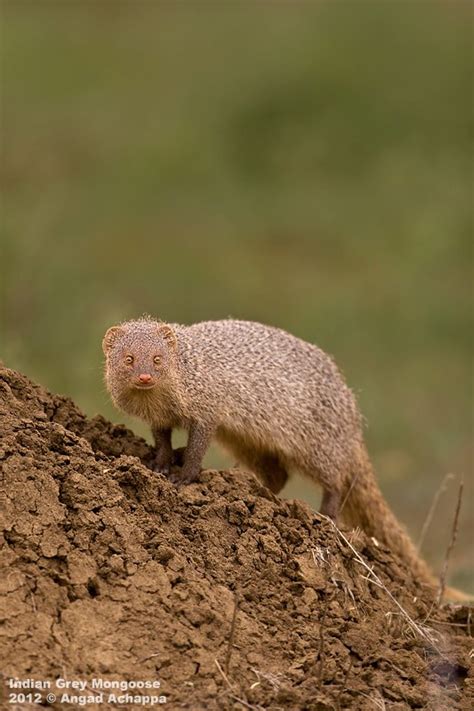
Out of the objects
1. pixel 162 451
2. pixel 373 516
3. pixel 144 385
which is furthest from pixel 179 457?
pixel 373 516

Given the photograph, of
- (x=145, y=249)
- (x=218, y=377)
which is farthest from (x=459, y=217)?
(x=218, y=377)

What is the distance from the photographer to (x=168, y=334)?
6.31m

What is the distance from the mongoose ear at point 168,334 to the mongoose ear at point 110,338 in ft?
0.65

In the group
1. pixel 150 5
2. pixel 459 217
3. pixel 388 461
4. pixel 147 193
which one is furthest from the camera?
pixel 150 5

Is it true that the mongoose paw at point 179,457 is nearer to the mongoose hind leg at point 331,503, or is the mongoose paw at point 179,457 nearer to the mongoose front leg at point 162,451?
the mongoose front leg at point 162,451

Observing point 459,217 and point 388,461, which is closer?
point 388,461

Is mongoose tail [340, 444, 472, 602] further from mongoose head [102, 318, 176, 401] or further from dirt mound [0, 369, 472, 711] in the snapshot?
mongoose head [102, 318, 176, 401]

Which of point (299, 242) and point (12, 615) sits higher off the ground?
point (299, 242)

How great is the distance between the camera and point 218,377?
21.5ft

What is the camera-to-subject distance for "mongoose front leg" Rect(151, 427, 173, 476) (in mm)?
6195

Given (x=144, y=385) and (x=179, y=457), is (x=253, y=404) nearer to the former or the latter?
(x=179, y=457)

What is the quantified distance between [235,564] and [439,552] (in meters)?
4.44

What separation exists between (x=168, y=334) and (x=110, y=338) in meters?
0.28

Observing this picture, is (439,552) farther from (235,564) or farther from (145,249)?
(145,249)
